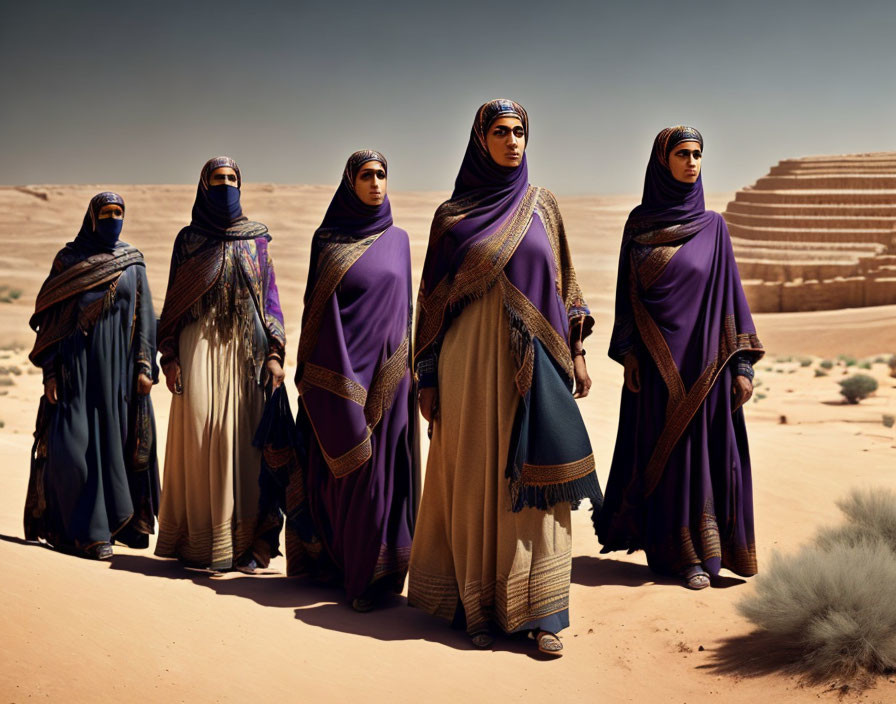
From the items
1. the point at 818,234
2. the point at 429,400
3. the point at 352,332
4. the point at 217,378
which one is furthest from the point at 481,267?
the point at 818,234

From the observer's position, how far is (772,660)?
163 inches

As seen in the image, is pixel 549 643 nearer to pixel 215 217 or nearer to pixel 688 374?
pixel 688 374

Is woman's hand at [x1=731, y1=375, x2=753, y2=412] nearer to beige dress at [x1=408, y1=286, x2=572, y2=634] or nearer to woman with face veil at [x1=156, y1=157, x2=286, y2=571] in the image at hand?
beige dress at [x1=408, y1=286, x2=572, y2=634]

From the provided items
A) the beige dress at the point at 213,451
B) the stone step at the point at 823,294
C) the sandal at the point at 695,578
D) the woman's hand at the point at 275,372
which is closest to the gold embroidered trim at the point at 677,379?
the sandal at the point at 695,578

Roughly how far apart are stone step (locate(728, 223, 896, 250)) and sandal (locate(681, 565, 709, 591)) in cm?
3122

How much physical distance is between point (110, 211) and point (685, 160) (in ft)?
11.9

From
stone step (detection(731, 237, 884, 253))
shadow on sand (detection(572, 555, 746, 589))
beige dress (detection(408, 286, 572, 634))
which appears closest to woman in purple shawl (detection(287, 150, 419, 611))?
beige dress (detection(408, 286, 572, 634))

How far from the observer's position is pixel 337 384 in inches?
201

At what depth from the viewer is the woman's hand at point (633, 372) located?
19.0 feet

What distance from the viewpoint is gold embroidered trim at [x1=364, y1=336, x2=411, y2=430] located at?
5137mm

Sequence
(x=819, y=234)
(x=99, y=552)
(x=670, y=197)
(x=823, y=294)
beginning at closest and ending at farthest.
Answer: (x=670, y=197), (x=99, y=552), (x=823, y=294), (x=819, y=234)

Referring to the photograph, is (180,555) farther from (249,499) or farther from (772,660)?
(772,660)

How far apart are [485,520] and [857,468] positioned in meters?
5.35

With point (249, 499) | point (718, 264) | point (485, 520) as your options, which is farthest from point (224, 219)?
point (718, 264)
